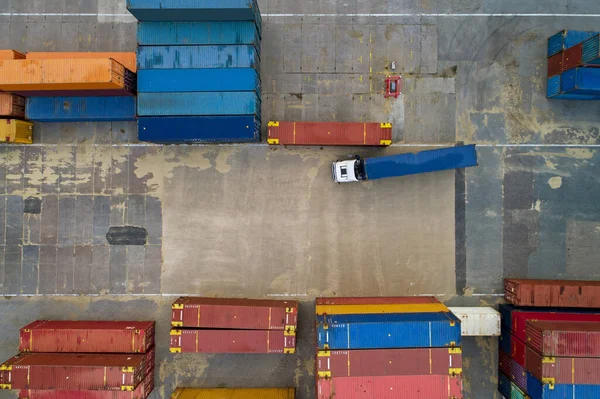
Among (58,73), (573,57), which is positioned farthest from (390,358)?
(58,73)

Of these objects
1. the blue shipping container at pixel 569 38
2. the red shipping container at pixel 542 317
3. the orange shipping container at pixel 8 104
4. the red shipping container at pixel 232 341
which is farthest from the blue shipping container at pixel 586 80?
the orange shipping container at pixel 8 104

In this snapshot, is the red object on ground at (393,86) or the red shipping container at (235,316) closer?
the red shipping container at (235,316)

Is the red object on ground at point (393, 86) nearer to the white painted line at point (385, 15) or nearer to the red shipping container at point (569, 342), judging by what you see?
the white painted line at point (385, 15)

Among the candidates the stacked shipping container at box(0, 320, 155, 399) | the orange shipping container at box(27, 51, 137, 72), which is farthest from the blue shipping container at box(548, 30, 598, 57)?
the stacked shipping container at box(0, 320, 155, 399)

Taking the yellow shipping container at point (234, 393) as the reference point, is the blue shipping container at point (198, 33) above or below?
above

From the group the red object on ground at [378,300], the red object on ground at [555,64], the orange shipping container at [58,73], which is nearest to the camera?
the orange shipping container at [58,73]

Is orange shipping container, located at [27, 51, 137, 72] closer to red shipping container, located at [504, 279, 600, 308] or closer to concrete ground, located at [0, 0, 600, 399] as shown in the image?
concrete ground, located at [0, 0, 600, 399]
